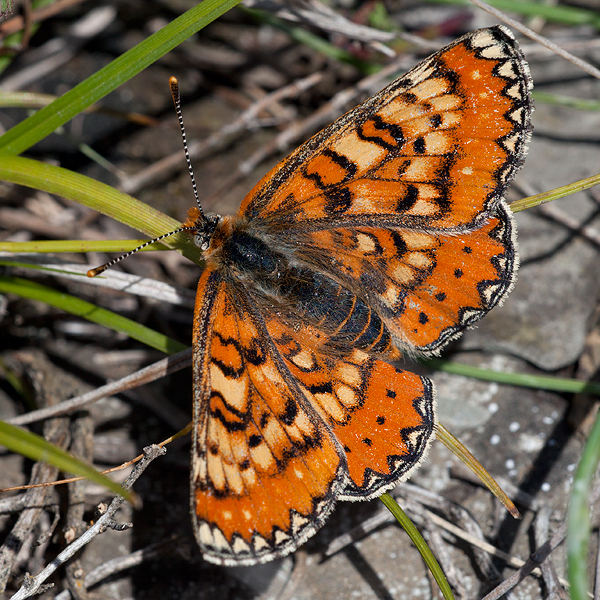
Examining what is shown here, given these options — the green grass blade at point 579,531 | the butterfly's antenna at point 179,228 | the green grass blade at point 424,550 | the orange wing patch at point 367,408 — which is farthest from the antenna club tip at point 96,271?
the green grass blade at point 579,531

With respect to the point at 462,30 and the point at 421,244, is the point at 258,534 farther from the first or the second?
the point at 462,30

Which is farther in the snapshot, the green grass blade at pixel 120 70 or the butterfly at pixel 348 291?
the green grass blade at pixel 120 70

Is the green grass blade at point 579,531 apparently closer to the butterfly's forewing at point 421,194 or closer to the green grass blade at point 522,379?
the butterfly's forewing at point 421,194

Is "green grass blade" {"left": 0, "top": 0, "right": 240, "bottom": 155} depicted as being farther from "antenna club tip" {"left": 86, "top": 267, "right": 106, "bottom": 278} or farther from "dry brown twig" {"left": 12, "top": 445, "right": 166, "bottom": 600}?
"dry brown twig" {"left": 12, "top": 445, "right": 166, "bottom": 600}

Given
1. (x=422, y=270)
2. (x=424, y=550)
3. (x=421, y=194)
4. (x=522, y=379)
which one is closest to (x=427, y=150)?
(x=421, y=194)

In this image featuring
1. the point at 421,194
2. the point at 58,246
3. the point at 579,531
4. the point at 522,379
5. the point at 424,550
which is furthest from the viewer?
the point at 522,379

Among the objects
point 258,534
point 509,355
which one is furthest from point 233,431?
point 509,355

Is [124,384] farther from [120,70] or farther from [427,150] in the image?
[427,150]
